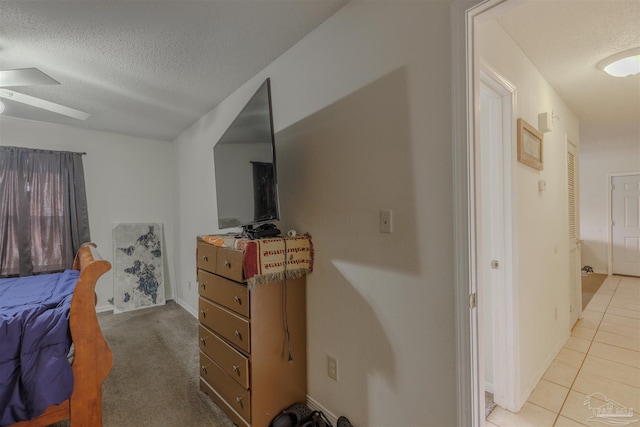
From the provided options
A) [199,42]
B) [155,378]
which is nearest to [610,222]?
[199,42]

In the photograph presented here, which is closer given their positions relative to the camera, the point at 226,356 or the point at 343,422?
the point at 343,422

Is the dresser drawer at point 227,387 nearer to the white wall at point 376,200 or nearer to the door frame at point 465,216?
the white wall at point 376,200

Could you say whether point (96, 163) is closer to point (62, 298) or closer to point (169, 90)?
point (169, 90)

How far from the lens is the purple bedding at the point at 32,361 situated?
54.6 inches

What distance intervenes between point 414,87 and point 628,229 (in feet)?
23.3

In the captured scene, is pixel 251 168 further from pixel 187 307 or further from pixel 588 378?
pixel 588 378

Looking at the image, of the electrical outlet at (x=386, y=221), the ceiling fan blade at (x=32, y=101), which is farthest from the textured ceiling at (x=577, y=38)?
the ceiling fan blade at (x=32, y=101)

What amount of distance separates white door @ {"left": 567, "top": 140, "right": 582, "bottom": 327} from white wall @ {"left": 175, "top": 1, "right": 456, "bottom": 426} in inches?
109

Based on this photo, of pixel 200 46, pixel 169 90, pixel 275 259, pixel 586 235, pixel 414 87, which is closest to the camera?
pixel 414 87

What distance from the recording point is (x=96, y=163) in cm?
386

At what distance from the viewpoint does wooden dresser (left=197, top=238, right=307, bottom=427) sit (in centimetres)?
163

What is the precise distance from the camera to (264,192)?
175cm

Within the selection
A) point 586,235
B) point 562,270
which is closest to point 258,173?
point 562,270

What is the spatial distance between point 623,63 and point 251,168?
270cm
